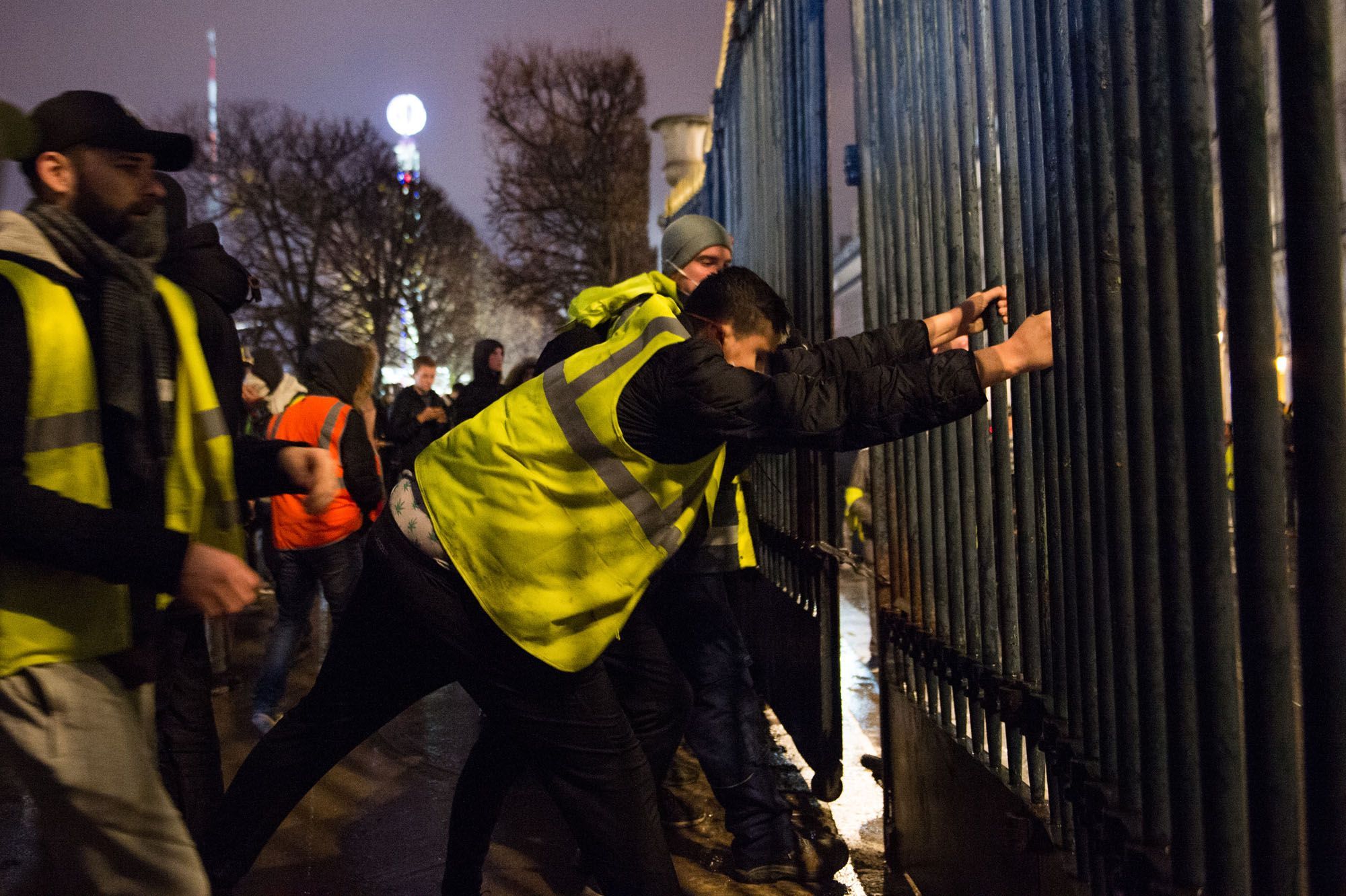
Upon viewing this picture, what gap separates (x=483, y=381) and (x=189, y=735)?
476 cm

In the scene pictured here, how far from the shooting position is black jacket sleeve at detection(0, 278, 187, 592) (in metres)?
1.78

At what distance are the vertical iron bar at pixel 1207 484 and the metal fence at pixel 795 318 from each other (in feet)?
7.39

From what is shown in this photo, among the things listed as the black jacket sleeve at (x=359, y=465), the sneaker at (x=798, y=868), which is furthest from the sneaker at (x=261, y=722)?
the sneaker at (x=798, y=868)

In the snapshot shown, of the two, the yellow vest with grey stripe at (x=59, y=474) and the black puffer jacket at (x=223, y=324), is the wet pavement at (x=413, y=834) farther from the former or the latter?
the yellow vest with grey stripe at (x=59, y=474)

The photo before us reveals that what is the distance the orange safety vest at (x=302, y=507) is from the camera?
17.9 ft

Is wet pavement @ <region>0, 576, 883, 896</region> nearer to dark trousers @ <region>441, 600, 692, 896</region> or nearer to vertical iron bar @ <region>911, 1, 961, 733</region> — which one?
dark trousers @ <region>441, 600, 692, 896</region>

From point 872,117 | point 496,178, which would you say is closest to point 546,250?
point 496,178

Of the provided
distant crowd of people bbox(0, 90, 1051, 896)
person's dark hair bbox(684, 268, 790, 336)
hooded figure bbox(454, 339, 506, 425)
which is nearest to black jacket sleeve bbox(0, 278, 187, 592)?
distant crowd of people bbox(0, 90, 1051, 896)

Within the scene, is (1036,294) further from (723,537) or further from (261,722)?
(261,722)

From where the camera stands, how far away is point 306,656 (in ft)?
24.4

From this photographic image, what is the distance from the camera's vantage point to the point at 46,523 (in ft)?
5.85

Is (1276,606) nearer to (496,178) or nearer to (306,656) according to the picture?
(306,656)

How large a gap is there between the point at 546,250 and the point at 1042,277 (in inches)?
870

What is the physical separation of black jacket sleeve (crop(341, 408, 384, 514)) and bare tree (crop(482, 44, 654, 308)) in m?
17.8
